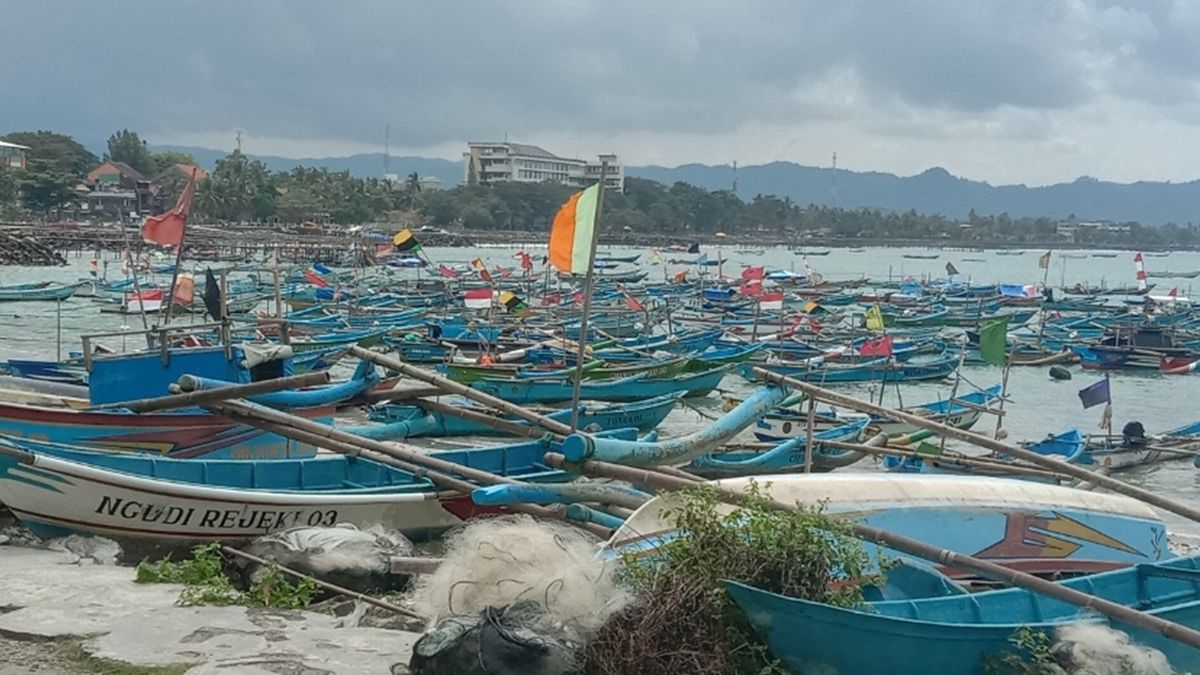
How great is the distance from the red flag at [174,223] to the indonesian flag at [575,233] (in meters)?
6.41

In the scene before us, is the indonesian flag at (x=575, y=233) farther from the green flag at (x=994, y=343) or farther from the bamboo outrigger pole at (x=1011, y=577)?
the green flag at (x=994, y=343)

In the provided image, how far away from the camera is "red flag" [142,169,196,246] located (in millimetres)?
14414

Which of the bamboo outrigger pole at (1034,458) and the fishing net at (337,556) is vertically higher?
the bamboo outrigger pole at (1034,458)

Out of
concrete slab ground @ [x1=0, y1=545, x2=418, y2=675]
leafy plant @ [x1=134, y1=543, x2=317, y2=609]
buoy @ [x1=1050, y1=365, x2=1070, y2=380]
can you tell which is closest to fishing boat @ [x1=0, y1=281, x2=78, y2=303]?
buoy @ [x1=1050, y1=365, x2=1070, y2=380]

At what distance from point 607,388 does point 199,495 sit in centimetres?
1595

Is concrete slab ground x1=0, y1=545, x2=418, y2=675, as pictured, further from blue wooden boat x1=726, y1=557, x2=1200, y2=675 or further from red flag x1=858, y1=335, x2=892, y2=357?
red flag x1=858, y1=335, x2=892, y2=357

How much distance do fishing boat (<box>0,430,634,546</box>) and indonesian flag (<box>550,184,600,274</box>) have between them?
3.37m

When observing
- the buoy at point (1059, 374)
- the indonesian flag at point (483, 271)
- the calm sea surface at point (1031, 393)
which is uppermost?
the indonesian flag at point (483, 271)

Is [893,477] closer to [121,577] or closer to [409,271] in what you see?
[121,577]

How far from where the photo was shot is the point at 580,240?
9.26 m

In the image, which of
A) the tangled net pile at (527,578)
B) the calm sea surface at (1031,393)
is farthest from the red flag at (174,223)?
the calm sea surface at (1031,393)

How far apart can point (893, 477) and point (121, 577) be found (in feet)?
19.8

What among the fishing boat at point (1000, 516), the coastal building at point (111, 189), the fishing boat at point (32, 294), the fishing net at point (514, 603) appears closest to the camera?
the fishing net at point (514, 603)

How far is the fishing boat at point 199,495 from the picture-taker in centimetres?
1034
